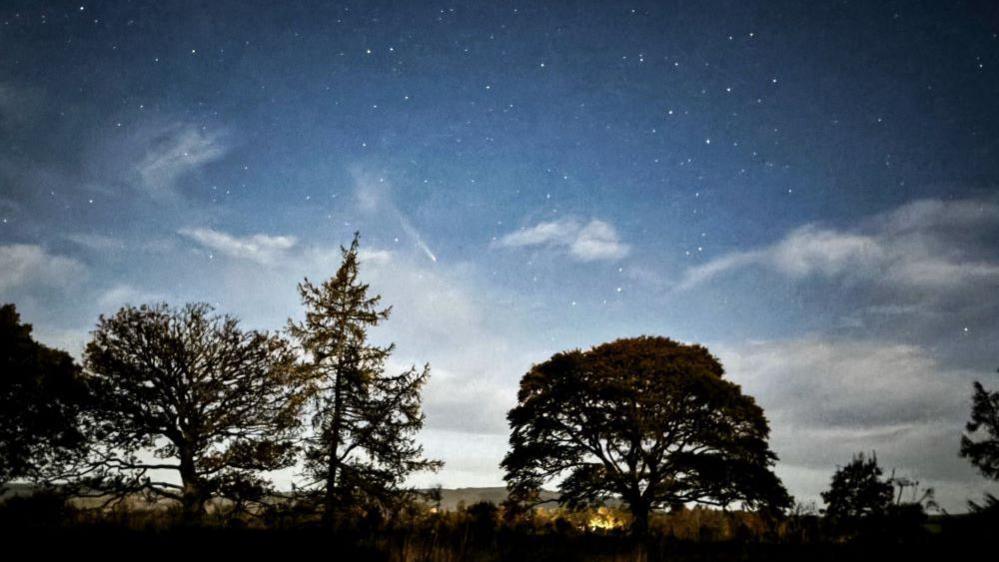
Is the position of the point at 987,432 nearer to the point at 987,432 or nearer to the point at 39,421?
the point at 987,432

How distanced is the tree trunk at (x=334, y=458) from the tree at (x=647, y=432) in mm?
7804

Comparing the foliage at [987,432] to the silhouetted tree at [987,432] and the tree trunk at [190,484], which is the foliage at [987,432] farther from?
the tree trunk at [190,484]

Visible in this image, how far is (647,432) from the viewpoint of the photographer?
21.0 m

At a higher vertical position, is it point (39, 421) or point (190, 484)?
point (39, 421)

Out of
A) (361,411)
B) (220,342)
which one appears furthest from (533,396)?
(220,342)

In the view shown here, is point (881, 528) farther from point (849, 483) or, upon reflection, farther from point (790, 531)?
point (790, 531)

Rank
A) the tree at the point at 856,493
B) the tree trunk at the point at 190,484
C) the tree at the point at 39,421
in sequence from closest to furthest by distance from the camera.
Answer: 1. the tree at the point at 856,493
2. the tree trunk at the point at 190,484
3. the tree at the point at 39,421

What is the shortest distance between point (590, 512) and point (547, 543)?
591 inches

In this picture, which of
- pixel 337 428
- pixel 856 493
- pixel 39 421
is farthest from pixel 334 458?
pixel 856 493

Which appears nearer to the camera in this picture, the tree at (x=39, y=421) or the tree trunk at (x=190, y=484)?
the tree trunk at (x=190, y=484)

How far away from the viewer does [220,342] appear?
21.9 metres

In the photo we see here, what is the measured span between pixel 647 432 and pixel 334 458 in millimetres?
13514

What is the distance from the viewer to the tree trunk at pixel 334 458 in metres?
20.2

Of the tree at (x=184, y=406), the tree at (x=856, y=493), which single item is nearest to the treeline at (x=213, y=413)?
the tree at (x=184, y=406)
